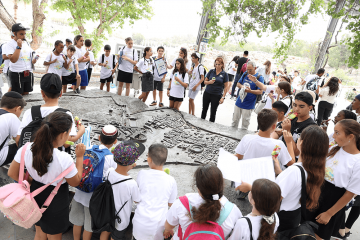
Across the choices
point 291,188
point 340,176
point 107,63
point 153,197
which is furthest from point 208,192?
point 107,63

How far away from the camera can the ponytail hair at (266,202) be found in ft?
5.22

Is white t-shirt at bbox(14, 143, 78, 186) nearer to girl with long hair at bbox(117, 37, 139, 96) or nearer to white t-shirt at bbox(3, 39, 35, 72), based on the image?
white t-shirt at bbox(3, 39, 35, 72)

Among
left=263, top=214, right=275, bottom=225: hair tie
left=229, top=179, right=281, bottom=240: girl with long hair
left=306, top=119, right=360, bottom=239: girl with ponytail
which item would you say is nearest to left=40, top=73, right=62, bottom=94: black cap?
left=229, top=179, right=281, bottom=240: girl with long hair

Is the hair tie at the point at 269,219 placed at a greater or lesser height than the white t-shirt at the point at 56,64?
lesser

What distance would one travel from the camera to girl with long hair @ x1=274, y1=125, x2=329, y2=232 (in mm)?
1955

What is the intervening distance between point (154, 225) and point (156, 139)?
2.66 metres

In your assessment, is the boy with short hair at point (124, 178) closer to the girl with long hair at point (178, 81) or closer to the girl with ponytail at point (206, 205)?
the girl with ponytail at point (206, 205)

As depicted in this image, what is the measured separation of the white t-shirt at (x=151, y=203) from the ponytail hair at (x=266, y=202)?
808 mm

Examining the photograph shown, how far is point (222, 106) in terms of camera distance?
9156mm

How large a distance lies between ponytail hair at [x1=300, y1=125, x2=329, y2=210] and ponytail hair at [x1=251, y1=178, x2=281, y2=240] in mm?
544

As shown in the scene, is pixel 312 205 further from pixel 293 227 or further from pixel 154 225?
pixel 154 225

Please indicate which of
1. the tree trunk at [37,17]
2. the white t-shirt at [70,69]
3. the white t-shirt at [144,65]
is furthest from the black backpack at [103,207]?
the tree trunk at [37,17]

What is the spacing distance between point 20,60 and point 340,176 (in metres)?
5.99

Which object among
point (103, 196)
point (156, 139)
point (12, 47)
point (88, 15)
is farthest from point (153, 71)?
point (103, 196)
